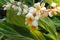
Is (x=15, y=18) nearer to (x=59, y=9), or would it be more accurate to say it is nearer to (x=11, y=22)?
(x=11, y=22)

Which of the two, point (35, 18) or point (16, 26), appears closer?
point (35, 18)

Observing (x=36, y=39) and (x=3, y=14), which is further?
(x=3, y=14)

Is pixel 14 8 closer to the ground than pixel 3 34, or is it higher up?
higher up

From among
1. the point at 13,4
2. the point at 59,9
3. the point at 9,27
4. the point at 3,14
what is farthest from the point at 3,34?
the point at 3,14

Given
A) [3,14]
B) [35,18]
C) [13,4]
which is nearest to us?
[35,18]

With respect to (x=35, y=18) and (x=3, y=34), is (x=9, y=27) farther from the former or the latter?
(x=35, y=18)

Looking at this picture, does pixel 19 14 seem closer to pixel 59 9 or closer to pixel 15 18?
pixel 15 18

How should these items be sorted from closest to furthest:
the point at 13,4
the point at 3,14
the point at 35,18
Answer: the point at 35,18, the point at 13,4, the point at 3,14

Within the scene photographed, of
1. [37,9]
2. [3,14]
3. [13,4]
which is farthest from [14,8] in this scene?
[3,14]

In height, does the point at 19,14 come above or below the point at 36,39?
above
